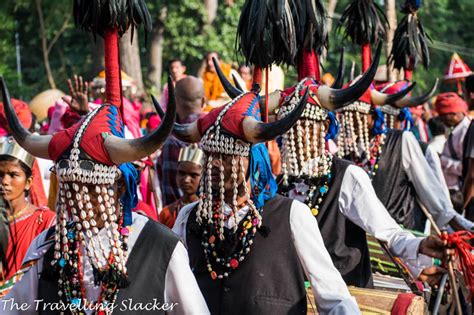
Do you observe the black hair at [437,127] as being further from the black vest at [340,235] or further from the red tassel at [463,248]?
the red tassel at [463,248]

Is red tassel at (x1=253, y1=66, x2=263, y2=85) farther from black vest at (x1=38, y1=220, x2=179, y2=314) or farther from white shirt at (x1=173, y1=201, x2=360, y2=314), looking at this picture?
black vest at (x1=38, y1=220, x2=179, y2=314)

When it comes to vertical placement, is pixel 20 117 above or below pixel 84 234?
above

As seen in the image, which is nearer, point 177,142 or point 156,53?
point 177,142

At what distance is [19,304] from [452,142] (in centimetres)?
768

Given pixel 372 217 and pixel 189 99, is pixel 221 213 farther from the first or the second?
pixel 189 99

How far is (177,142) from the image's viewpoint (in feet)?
28.6

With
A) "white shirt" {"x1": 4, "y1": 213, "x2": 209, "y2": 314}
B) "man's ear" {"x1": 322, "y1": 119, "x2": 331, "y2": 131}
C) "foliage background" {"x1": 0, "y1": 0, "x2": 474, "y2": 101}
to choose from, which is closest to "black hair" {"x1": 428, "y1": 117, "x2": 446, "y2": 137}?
"foliage background" {"x1": 0, "y1": 0, "x2": 474, "y2": 101}

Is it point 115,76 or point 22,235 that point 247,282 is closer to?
point 115,76

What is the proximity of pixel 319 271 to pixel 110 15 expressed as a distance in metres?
1.69

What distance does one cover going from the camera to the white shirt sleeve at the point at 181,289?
4.22 meters

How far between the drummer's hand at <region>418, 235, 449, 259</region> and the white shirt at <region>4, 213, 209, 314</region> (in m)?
1.28

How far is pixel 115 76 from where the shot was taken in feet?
16.4

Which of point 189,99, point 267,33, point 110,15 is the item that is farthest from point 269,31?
point 189,99

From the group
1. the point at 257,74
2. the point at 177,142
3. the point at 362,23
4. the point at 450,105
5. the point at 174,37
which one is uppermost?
the point at 174,37
